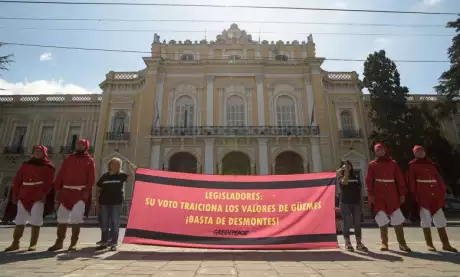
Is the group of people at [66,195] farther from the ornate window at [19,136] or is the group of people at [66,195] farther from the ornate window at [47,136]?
the ornate window at [19,136]

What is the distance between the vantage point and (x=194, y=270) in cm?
279

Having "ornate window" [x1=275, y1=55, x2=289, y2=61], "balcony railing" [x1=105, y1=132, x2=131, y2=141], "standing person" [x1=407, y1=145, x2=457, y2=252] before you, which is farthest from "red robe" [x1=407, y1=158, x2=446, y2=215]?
"ornate window" [x1=275, y1=55, x2=289, y2=61]

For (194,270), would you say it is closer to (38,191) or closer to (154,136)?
(38,191)

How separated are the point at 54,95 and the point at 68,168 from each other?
73.9 feet

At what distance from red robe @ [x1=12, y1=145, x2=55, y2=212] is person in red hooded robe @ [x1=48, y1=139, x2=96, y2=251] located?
27 centimetres

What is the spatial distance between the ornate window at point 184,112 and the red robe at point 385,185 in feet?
49.5

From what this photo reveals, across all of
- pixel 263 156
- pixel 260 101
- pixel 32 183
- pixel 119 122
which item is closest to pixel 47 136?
pixel 119 122

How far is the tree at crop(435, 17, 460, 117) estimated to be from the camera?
15.6 m

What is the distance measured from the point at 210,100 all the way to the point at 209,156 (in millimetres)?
4156

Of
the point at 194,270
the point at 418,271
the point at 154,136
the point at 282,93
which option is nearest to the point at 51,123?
the point at 154,136

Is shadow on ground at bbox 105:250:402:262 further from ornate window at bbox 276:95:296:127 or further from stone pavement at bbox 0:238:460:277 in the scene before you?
ornate window at bbox 276:95:296:127

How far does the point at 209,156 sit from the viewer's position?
1745 centimetres

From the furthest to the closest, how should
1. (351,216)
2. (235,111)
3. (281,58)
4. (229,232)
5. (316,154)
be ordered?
1. (281,58)
2. (235,111)
3. (316,154)
4. (351,216)
5. (229,232)

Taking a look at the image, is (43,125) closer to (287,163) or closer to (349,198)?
(287,163)
